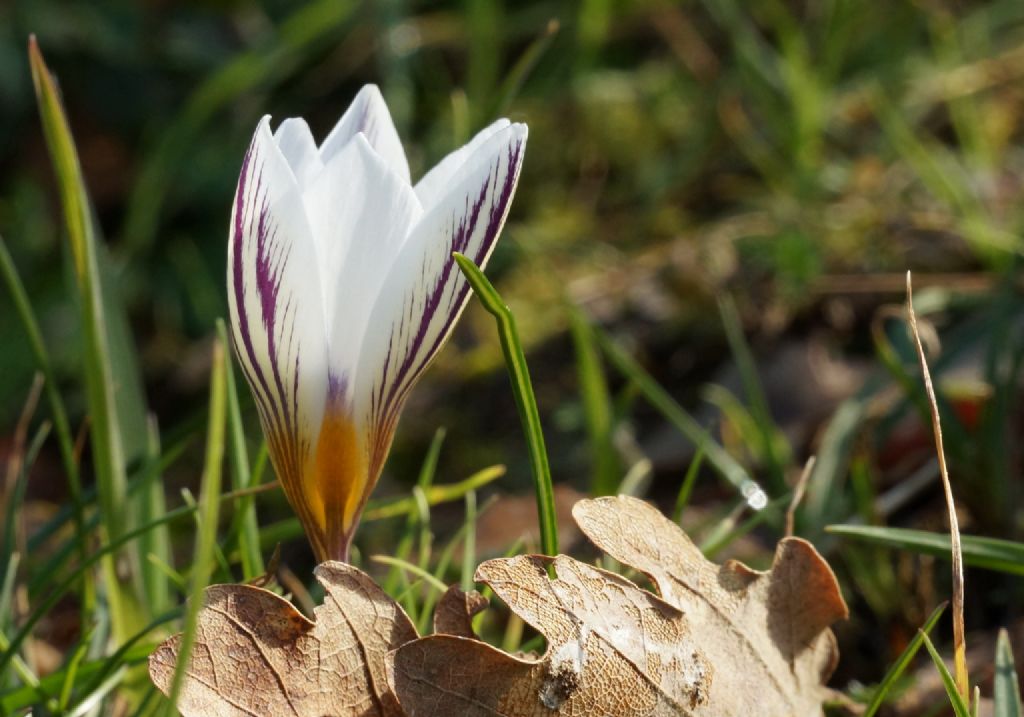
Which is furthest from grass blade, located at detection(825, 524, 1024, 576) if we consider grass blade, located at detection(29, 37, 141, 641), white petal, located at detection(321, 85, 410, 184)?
grass blade, located at detection(29, 37, 141, 641)

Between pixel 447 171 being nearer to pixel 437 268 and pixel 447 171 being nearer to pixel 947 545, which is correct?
pixel 437 268

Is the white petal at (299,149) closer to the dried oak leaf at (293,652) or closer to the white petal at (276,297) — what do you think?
the white petal at (276,297)

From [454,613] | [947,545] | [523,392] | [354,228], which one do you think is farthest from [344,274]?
[947,545]

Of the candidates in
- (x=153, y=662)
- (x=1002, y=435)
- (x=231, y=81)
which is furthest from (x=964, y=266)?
(x=153, y=662)

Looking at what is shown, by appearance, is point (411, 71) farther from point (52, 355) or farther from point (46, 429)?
point (46, 429)

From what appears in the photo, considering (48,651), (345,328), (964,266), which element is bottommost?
(964,266)

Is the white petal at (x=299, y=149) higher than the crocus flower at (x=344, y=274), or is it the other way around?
the white petal at (x=299, y=149)

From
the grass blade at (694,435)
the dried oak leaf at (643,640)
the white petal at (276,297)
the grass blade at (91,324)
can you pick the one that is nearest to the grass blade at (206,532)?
the white petal at (276,297)

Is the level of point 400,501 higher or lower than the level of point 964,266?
higher
